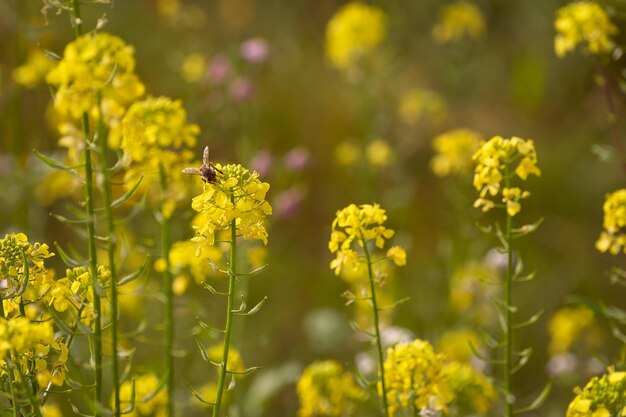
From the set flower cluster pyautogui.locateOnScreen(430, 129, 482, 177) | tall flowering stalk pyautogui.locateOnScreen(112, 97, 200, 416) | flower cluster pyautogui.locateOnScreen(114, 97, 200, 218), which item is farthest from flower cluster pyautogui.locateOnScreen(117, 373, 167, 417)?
flower cluster pyautogui.locateOnScreen(430, 129, 482, 177)

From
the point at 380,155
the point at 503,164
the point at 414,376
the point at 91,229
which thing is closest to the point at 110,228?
the point at 91,229

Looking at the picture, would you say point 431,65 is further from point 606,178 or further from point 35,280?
point 35,280

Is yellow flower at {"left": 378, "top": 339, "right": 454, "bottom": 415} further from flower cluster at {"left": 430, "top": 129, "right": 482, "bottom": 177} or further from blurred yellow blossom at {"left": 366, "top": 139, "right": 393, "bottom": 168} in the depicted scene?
blurred yellow blossom at {"left": 366, "top": 139, "right": 393, "bottom": 168}

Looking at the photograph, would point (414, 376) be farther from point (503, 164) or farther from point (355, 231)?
point (503, 164)

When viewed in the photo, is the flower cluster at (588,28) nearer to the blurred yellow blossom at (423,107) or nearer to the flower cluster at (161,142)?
the flower cluster at (161,142)

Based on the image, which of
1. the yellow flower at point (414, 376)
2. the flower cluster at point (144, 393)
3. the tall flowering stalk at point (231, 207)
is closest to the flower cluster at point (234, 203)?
the tall flowering stalk at point (231, 207)

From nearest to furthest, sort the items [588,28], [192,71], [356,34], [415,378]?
[415,378] < [588,28] < [192,71] < [356,34]

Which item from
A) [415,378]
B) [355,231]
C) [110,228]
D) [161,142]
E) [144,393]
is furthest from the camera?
[144,393]
